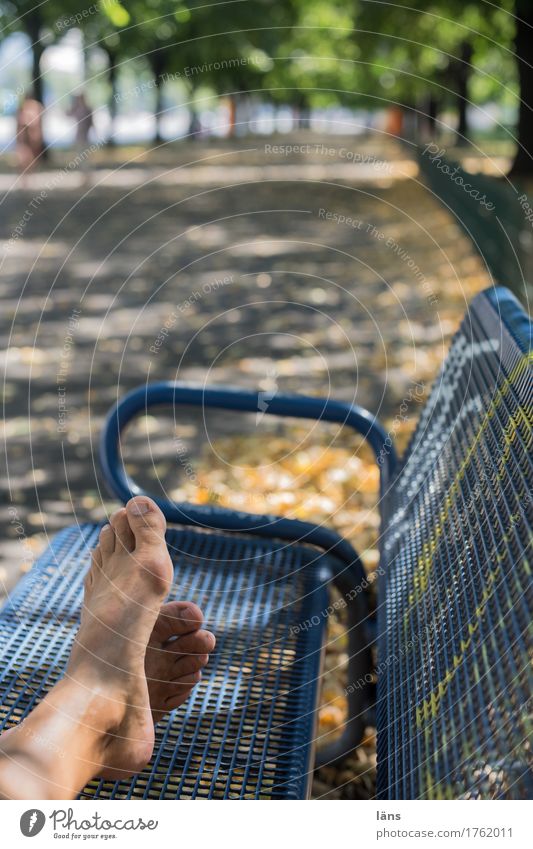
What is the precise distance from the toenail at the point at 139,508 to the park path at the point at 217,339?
0.95 metres

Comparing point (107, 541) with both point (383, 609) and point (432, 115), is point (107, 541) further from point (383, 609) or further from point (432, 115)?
point (432, 115)

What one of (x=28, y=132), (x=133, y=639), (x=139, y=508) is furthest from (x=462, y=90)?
(x=133, y=639)

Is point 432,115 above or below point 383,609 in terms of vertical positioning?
above

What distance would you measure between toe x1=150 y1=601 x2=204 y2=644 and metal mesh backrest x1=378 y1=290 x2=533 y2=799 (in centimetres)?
39

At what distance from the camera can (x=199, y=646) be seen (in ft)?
6.28

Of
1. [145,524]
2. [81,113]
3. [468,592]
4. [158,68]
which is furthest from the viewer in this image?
[158,68]

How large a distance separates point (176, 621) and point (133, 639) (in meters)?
0.25

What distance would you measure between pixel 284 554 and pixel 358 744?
1.66ft

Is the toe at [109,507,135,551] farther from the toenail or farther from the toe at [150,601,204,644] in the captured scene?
the toe at [150,601,204,644]

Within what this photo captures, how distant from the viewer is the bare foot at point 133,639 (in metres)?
1.61

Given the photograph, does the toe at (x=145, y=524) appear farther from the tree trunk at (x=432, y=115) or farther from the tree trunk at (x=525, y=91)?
the tree trunk at (x=432, y=115)

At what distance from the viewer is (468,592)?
1459 mm

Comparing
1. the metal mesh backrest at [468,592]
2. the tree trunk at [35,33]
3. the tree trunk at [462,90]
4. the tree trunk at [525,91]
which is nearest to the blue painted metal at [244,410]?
the metal mesh backrest at [468,592]
